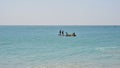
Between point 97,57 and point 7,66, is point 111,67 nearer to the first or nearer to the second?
point 97,57

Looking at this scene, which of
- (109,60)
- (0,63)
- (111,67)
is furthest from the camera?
(109,60)

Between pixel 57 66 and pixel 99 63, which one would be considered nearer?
pixel 57 66

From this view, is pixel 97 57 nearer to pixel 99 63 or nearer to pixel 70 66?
pixel 99 63

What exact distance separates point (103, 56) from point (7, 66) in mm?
10103

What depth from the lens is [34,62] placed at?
23781 mm

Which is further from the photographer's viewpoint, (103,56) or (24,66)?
(103,56)

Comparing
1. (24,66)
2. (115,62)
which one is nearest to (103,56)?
(115,62)

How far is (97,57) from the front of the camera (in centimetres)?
2698

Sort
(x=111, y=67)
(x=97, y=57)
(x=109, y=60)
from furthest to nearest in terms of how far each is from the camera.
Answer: (x=97, y=57) → (x=109, y=60) → (x=111, y=67)

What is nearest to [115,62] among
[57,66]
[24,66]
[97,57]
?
[97,57]

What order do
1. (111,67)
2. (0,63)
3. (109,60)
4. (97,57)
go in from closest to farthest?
(111,67) → (0,63) → (109,60) → (97,57)

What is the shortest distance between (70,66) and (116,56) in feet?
23.8

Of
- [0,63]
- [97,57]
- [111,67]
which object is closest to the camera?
[111,67]

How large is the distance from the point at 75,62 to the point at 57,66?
2.69 m
